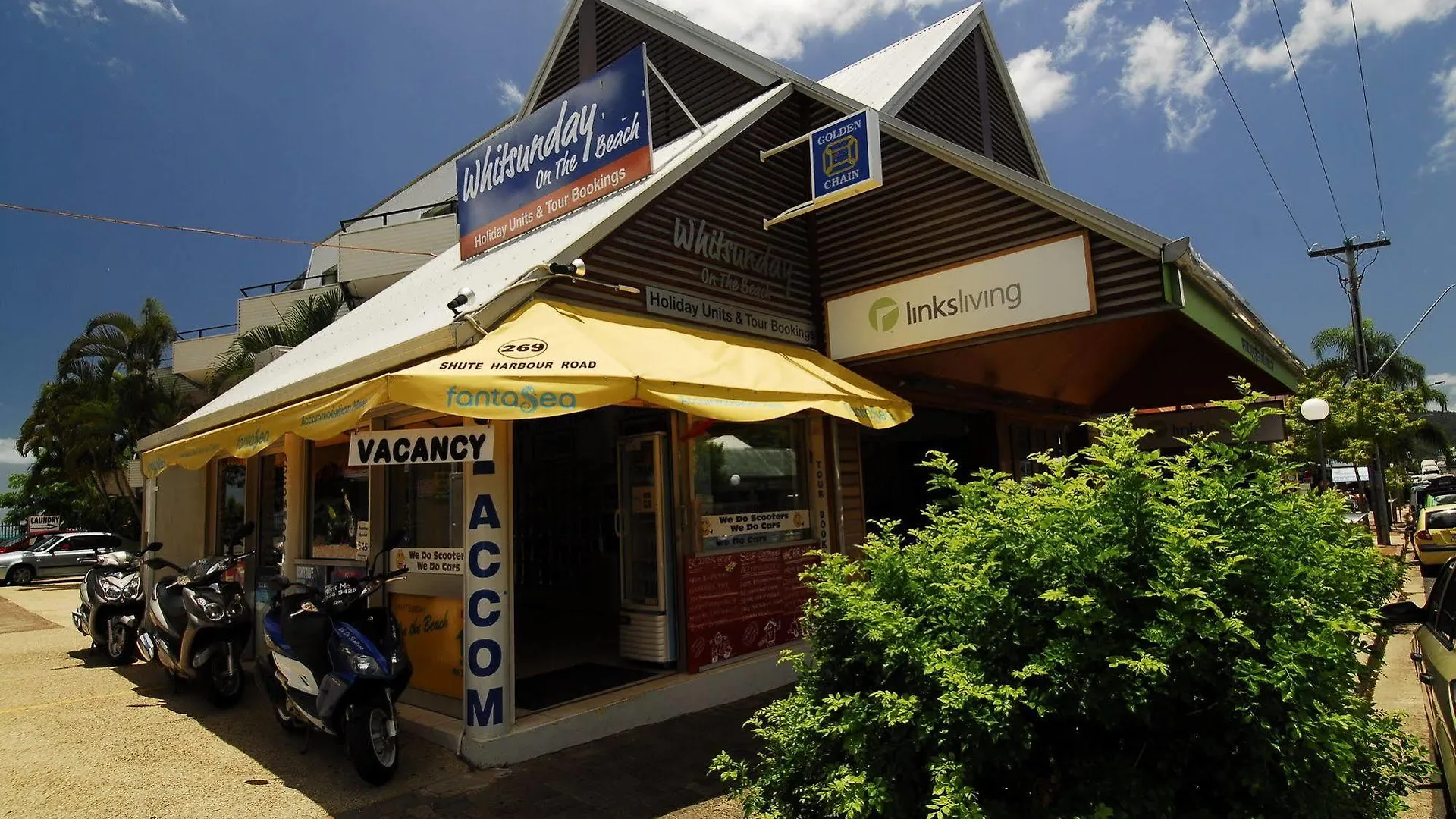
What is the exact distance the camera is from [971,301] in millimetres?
6719

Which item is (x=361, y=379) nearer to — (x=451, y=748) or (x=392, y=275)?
(x=451, y=748)

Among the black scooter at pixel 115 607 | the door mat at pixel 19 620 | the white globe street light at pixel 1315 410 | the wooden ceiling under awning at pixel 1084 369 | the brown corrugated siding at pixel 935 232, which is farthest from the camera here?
the door mat at pixel 19 620

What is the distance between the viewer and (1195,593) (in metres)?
2.42

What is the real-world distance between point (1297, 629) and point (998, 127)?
12728mm

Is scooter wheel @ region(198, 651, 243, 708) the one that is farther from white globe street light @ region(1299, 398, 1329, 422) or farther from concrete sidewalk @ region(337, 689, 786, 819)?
white globe street light @ region(1299, 398, 1329, 422)

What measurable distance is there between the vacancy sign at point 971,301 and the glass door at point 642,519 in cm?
212

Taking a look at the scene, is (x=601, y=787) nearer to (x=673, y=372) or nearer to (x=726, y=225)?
(x=673, y=372)

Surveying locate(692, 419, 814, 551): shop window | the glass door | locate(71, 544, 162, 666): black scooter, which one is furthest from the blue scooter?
locate(71, 544, 162, 666): black scooter

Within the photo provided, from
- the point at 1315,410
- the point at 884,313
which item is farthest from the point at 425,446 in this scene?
the point at 1315,410

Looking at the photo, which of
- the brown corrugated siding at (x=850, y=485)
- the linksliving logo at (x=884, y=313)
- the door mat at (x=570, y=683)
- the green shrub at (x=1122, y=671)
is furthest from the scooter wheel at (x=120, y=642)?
the green shrub at (x=1122, y=671)

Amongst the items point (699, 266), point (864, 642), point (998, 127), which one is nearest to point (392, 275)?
point (998, 127)

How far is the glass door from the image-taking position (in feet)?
22.2

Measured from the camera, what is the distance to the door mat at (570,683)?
6031mm

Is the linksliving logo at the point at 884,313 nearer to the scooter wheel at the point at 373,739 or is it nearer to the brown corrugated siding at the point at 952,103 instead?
the brown corrugated siding at the point at 952,103
